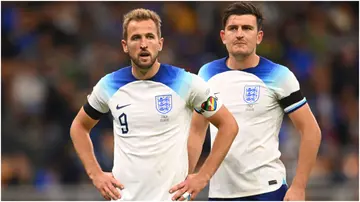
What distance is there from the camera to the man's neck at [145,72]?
24.5 feet

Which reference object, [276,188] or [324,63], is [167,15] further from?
[276,188]

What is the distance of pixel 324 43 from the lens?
17328 mm

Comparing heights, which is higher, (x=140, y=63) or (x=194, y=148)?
(x=140, y=63)

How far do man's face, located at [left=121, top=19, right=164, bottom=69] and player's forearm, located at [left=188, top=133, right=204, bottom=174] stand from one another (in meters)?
0.87

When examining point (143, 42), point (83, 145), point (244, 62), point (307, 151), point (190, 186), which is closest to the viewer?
point (190, 186)

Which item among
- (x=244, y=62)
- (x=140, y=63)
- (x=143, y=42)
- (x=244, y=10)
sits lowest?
(x=244, y=62)

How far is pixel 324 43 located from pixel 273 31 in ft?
2.93

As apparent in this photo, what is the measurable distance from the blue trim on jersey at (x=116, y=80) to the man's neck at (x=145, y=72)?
44 millimetres

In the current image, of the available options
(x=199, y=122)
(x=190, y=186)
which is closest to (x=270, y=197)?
(x=199, y=122)

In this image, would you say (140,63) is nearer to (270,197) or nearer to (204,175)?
(204,175)

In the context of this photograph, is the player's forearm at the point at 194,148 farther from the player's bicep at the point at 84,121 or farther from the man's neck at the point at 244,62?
the player's bicep at the point at 84,121

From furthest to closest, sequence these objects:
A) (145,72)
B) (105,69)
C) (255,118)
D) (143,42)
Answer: (105,69) < (255,118) < (145,72) < (143,42)

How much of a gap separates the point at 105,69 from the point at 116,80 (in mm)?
8418

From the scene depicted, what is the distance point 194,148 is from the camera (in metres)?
7.97
